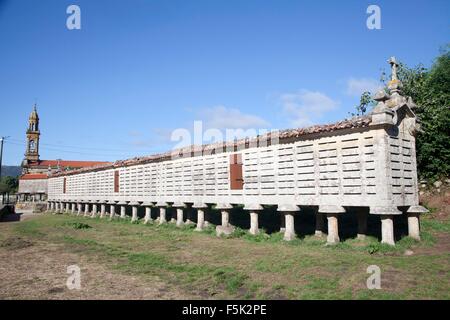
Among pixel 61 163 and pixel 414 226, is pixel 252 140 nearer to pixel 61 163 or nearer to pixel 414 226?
pixel 414 226

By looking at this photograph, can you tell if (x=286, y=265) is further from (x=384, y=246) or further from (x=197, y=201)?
(x=197, y=201)

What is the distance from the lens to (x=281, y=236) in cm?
1325

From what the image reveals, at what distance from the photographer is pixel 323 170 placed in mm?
11430

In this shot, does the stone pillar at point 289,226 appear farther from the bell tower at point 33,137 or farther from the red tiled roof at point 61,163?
the bell tower at point 33,137

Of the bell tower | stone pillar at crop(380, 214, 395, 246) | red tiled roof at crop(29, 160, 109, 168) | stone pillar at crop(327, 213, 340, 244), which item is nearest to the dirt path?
stone pillar at crop(327, 213, 340, 244)

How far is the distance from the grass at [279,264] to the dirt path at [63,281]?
1.38 ft

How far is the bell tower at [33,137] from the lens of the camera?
68.9 m

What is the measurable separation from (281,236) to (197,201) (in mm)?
5036

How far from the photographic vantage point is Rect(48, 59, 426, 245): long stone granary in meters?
10.3

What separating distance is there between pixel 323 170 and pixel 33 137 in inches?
2824

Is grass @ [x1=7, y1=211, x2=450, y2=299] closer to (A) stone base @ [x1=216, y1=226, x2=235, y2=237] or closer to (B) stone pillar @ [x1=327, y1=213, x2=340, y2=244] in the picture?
(B) stone pillar @ [x1=327, y1=213, x2=340, y2=244]

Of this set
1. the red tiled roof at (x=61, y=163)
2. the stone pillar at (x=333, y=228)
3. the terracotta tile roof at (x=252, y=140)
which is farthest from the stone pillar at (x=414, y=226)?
the red tiled roof at (x=61, y=163)

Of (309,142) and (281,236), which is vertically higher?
(309,142)
